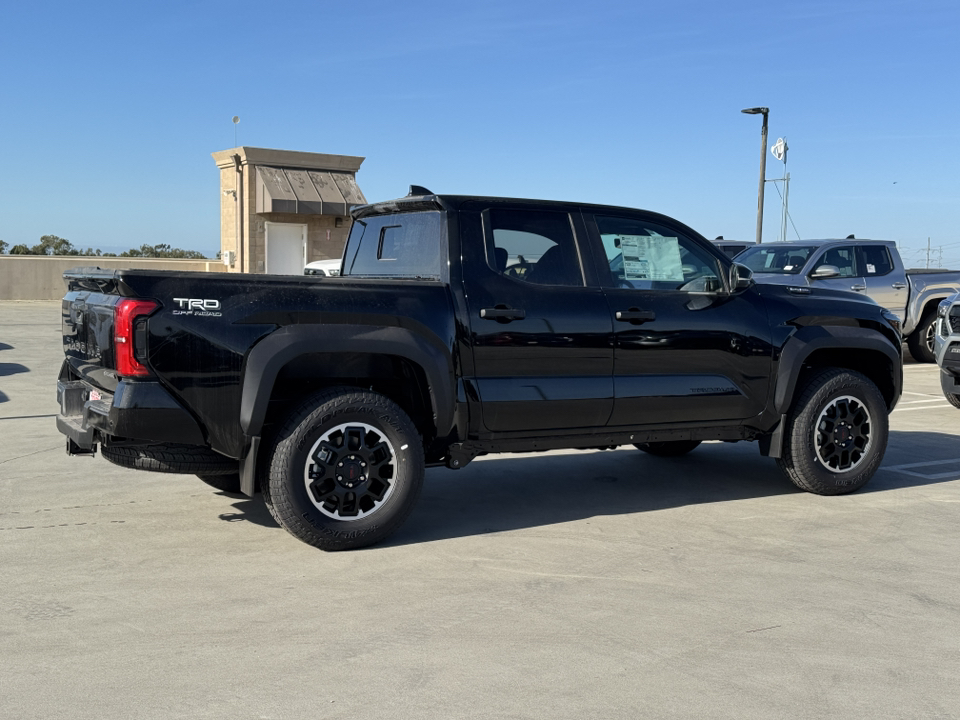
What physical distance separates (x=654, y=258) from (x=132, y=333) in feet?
10.5

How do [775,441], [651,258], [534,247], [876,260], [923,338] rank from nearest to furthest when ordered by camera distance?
[534,247]
[651,258]
[775,441]
[876,260]
[923,338]

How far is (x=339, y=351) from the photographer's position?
523cm

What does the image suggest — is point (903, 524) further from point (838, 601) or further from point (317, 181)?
point (317, 181)

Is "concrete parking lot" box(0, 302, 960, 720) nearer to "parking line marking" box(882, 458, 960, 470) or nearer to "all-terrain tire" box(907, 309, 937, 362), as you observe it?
"parking line marking" box(882, 458, 960, 470)

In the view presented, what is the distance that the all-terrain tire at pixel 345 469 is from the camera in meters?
5.14

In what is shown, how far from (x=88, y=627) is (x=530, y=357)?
2697 millimetres

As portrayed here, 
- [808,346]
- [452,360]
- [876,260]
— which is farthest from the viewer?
[876,260]

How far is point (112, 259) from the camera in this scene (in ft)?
101

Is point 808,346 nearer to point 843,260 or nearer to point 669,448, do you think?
point 669,448

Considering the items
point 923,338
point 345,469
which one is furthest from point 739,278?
point 923,338

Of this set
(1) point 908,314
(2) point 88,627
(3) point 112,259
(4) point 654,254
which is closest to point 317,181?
(3) point 112,259

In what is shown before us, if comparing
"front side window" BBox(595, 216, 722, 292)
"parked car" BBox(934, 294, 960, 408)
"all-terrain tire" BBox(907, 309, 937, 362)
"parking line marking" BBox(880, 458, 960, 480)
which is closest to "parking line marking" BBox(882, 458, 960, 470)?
"parking line marking" BBox(880, 458, 960, 480)

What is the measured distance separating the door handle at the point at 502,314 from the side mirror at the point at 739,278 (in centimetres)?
157

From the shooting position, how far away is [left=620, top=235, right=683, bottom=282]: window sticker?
623 cm
